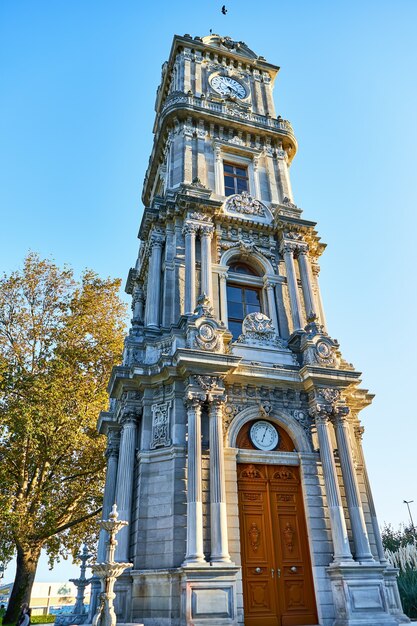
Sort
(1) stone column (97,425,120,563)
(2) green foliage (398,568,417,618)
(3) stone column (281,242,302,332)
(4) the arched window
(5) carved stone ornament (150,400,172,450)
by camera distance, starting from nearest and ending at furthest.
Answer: (5) carved stone ornament (150,400,172,450), (2) green foliage (398,568,417,618), (1) stone column (97,425,120,563), (3) stone column (281,242,302,332), (4) the arched window

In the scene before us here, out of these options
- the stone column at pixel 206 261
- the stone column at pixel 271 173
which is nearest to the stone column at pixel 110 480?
the stone column at pixel 206 261

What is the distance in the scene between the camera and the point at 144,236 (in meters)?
19.4

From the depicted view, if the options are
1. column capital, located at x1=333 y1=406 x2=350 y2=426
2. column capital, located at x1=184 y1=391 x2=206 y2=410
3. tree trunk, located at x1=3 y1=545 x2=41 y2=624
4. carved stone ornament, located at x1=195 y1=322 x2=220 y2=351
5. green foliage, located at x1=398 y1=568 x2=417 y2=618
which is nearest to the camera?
column capital, located at x1=184 y1=391 x2=206 y2=410

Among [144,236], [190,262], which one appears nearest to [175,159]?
[144,236]

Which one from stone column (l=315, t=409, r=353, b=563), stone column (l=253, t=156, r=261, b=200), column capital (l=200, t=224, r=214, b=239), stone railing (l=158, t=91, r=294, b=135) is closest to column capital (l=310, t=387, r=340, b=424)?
stone column (l=315, t=409, r=353, b=563)

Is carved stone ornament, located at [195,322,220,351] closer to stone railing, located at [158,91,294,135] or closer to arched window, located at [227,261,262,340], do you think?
arched window, located at [227,261,262,340]

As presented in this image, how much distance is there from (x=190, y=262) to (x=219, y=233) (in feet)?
7.41

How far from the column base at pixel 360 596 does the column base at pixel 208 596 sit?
277cm

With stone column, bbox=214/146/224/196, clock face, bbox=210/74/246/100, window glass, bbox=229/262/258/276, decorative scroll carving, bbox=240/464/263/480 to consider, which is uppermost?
clock face, bbox=210/74/246/100

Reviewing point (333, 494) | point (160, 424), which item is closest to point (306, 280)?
point (333, 494)

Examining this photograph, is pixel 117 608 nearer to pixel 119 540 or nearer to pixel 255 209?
pixel 119 540

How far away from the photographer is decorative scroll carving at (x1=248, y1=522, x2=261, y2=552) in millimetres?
12250

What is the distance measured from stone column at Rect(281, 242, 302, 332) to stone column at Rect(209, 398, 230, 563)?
15.9 ft

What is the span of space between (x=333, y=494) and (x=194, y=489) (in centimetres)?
382
